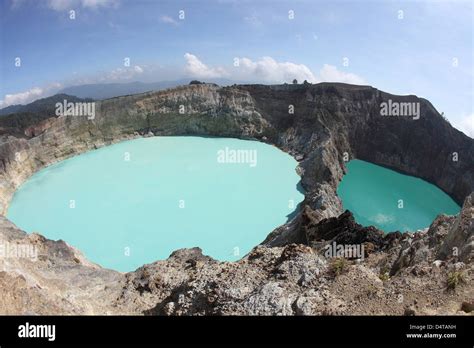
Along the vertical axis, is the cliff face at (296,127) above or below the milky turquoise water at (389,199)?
above

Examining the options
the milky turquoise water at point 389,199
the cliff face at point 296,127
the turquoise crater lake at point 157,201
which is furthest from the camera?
the cliff face at point 296,127

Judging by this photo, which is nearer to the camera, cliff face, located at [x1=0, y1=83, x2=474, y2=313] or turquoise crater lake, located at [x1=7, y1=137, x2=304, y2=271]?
turquoise crater lake, located at [x1=7, y1=137, x2=304, y2=271]

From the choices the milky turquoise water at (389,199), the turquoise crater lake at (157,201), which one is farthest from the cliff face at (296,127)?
the turquoise crater lake at (157,201)

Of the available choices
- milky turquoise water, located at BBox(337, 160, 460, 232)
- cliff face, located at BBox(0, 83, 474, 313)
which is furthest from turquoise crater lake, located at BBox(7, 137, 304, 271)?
milky turquoise water, located at BBox(337, 160, 460, 232)

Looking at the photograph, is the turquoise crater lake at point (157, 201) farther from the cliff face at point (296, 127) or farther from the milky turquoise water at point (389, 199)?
the milky turquoise water at point (389, 199)

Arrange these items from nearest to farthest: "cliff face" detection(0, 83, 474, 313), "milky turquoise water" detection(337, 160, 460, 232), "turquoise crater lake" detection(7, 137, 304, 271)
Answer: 1. "turquoise crater lake" detection(7, 137, 304, 271)
2. "milky turquoise water" detection(337, 160, 460, 232)
3. "cliff face" detection(0, 83, 474, 313)

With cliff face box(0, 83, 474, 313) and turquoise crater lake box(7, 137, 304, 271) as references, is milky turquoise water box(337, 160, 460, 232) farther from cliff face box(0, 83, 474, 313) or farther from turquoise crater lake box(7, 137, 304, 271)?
turquoise crater lake box(7, 137, 304, 271)

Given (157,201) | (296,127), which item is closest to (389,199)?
(296,127)
